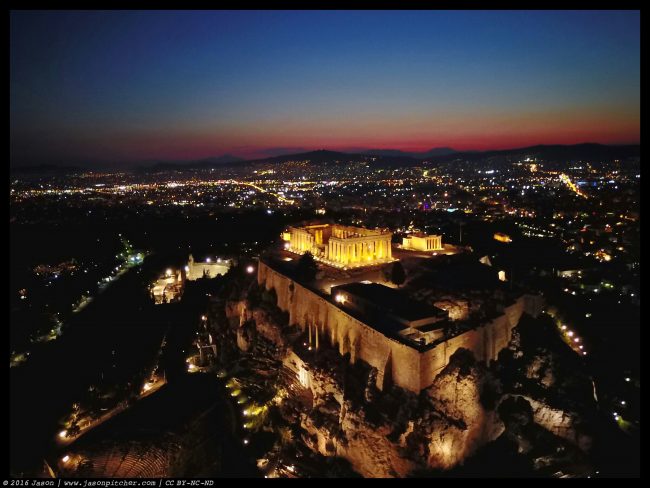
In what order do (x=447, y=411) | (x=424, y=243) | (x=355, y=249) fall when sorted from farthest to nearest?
(x=424, y=243) → (x=355, y=249) → (x=447, y=411)

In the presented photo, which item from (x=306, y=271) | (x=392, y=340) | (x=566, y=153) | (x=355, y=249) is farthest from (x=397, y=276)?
(x=566, y=153)

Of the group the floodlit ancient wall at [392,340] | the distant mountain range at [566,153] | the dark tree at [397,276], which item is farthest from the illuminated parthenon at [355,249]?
the distant mountain range at [566,153]

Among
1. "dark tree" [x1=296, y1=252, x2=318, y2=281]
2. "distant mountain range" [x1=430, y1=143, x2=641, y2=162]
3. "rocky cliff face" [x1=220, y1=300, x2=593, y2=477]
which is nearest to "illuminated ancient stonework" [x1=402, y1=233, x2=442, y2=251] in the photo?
"dark tree" [x1=296, y1=252, x2=318, y2=281]

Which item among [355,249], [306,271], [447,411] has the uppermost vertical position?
[355,249]

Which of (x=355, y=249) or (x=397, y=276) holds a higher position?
(x=355, y=249)

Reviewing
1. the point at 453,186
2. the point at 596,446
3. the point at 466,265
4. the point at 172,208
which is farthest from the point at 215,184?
the point at 596,446

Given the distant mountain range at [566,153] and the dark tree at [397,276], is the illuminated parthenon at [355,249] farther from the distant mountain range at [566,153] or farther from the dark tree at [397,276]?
the distant mountain range at [566,153]

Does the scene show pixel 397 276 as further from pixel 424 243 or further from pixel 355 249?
pixel 424 243

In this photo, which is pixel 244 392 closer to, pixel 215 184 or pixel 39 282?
pixel 39 282
